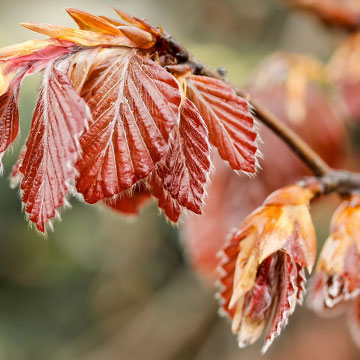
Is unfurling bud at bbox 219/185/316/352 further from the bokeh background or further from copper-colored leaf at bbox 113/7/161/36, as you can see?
the bokeh background

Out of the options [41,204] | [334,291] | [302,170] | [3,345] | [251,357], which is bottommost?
[251,357]

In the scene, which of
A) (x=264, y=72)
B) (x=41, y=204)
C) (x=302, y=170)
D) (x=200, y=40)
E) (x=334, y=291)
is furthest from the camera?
(x=200, y=40)

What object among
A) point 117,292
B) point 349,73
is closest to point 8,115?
point 349,73

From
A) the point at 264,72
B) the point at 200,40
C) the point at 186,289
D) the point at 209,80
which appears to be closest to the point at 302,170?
the point at 264,72

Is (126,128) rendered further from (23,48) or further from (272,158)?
→ (272,158)

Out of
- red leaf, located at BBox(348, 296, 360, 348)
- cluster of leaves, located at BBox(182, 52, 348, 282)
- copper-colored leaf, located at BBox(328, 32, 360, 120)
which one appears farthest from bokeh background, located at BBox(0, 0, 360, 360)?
red leaf, located at BBox(348, 296, 360, 348)

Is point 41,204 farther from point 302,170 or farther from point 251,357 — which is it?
point 251,357

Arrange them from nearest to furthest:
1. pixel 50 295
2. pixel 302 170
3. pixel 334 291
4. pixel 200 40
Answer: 1. pixel 334 291
2. pixel 302 170
3. pixel 50 295
4. pixel 200 40
